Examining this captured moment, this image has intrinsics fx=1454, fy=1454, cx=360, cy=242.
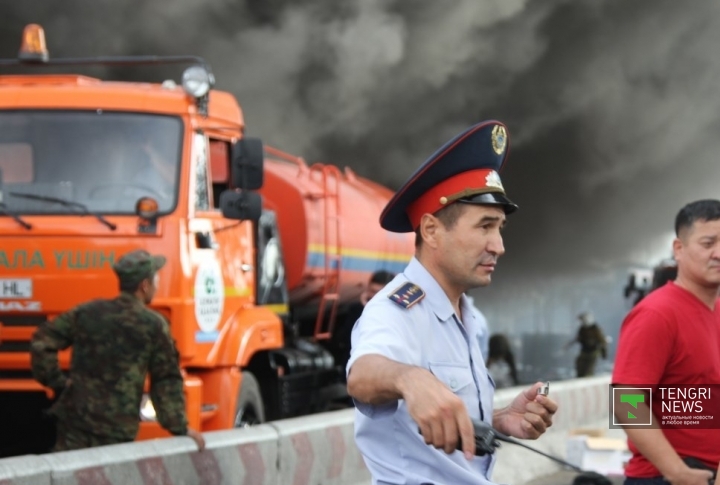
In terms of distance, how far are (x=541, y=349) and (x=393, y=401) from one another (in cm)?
14097

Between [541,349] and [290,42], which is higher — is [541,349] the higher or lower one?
the lower one

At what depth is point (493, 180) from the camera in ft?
11.9

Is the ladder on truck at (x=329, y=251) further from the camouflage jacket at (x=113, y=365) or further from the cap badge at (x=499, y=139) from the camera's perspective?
the cap badge at (x=499, y=139)

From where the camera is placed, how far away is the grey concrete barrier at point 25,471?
5070mm

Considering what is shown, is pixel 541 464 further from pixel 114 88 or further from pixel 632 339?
pixel 632 339

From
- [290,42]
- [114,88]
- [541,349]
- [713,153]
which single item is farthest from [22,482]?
[541,349]

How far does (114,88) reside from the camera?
9680 millimetres

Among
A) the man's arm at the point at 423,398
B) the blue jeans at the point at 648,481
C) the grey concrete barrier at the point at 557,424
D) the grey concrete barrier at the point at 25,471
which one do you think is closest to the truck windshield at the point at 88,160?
the grey concrete barrier at the point at 557,424

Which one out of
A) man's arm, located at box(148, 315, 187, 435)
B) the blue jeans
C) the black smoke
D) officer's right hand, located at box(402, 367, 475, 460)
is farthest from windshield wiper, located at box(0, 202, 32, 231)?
the black smoke

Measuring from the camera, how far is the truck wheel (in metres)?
10.0

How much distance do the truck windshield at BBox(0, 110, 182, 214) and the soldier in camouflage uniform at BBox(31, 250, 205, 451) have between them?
6.59 ft

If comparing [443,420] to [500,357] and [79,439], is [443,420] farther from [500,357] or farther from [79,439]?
[500,357]

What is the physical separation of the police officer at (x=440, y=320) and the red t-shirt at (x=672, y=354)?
50.1 inches

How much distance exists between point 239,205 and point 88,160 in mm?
Answer: 1007
